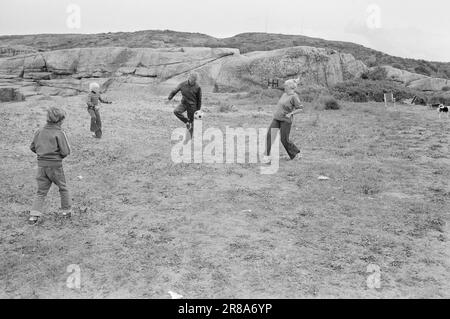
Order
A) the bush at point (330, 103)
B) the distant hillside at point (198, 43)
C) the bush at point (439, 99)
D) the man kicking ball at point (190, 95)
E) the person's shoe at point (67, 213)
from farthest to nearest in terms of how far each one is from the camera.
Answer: the distant hillside at point (198, 43)
the bush at point (439, 99)
the bush at point (330, 103)
the man kicking ball at point (190, 95)
the person's shoe at point (67, 213)

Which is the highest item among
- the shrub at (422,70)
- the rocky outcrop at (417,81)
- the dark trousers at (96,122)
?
the shrub at (422,70)

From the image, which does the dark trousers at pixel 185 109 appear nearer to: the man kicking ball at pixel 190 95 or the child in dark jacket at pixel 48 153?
the man kicking ball at pixel 190 95

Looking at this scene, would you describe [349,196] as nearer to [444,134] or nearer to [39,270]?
[39,270]

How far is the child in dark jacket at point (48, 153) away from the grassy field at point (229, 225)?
32 centimetres

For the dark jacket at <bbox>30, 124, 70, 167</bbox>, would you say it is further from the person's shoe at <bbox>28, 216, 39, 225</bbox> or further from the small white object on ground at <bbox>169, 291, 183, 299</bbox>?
the small white object on ground at <bbox>169, 291, 183, 299</bbox>

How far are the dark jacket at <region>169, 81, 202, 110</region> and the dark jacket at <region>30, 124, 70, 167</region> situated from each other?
531 cm

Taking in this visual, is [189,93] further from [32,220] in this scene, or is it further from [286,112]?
[32,220]

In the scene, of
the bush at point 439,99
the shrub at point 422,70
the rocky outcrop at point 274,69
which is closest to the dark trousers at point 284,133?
the rocky outcrop at point 274,69

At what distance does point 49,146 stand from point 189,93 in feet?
18.6

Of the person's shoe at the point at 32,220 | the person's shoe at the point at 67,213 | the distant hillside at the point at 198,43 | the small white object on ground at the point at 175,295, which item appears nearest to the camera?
the small white object on ground at the point at 175,295

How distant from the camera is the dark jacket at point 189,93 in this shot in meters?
11.7

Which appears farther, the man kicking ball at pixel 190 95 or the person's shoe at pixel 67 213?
the man kicking ball at pixel 190 95
